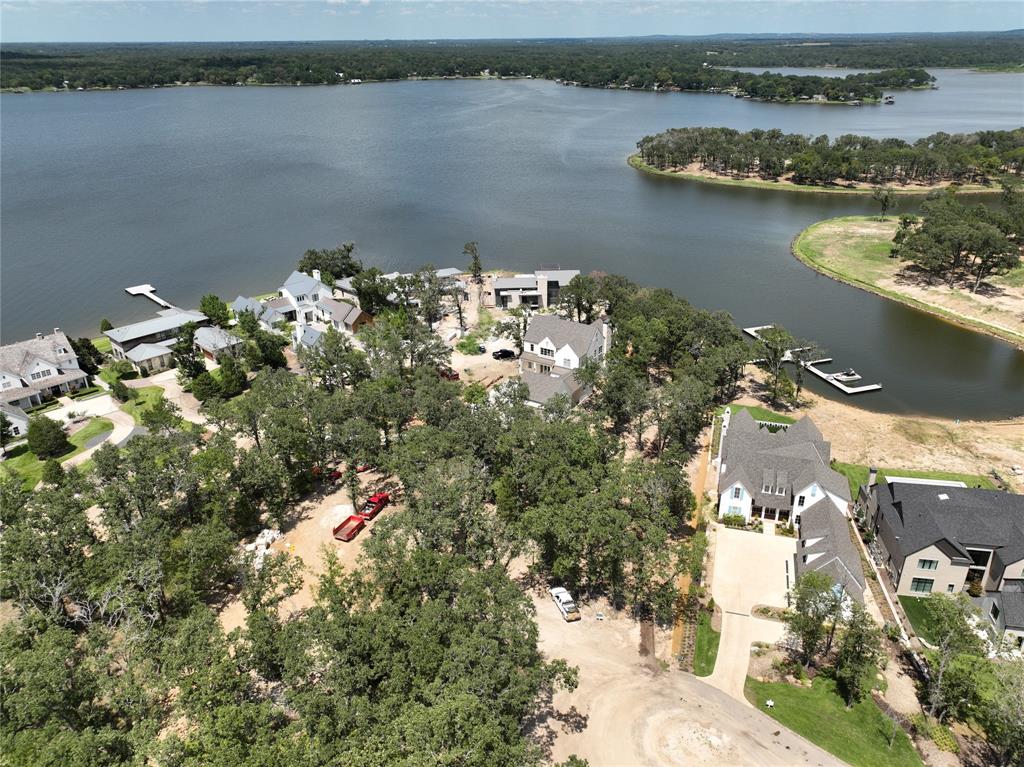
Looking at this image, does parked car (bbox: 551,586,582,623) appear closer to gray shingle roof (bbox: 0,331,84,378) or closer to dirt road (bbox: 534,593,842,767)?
dirt road (bbox: 534,593,842,767)

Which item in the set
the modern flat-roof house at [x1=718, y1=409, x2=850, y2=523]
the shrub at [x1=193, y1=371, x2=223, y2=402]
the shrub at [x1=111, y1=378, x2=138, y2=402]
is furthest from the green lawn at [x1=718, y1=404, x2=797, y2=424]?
the shrub at [x1=111, y1=378, x2=138, y2=402]

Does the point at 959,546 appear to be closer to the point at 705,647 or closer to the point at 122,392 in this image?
the point at 705,647

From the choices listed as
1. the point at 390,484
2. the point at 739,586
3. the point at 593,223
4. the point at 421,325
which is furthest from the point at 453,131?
the point at 739,586

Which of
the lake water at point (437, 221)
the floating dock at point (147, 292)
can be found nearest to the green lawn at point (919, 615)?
the lake water at point (437, 221)

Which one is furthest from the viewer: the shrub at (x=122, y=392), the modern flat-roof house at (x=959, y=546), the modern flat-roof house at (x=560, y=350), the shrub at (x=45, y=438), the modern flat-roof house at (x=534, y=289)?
the modern flat-roof house at (x=534, y=289)

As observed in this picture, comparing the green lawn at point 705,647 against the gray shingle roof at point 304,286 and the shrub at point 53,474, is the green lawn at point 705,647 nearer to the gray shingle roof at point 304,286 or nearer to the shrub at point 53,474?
the shrub at point 53,474
